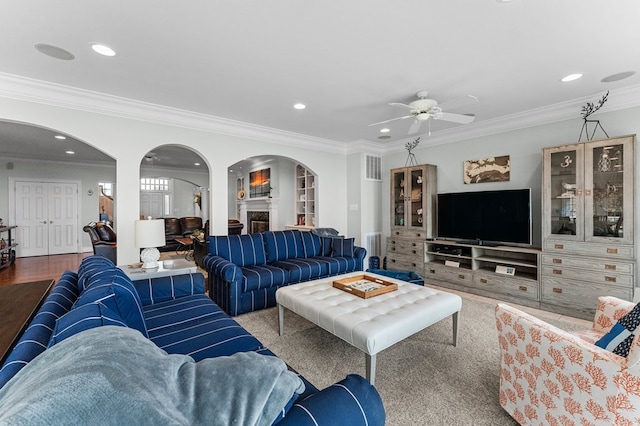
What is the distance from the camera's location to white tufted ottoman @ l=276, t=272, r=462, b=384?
6.12 ft

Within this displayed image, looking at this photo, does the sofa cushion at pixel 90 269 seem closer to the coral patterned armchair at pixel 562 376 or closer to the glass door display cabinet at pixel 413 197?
the coral patterned armchair at pixel 562 376

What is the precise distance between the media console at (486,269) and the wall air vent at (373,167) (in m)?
1.84

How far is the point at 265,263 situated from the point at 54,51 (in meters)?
2.98

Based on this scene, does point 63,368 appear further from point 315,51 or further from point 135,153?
point 135,153

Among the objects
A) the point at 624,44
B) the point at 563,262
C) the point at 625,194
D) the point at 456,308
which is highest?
the point at 624,44

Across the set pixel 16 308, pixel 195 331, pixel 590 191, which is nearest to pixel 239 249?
pixel 195 331

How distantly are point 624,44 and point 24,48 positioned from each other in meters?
4.89

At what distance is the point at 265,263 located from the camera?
3938mm

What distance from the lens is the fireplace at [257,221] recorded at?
310 inches

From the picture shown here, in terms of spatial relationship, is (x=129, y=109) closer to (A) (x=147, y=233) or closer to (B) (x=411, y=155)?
(A) (x=147, y=233)

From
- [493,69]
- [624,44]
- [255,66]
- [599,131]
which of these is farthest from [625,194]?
[255,66]

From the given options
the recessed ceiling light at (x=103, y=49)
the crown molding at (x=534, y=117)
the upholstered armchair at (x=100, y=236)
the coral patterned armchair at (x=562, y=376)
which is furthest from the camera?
the upholstered armchair at (x=100, y=236)

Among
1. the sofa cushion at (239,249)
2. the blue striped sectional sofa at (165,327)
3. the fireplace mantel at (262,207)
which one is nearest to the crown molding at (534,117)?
the sofa cushion at (239,249)

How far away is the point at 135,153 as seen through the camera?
3639mm
